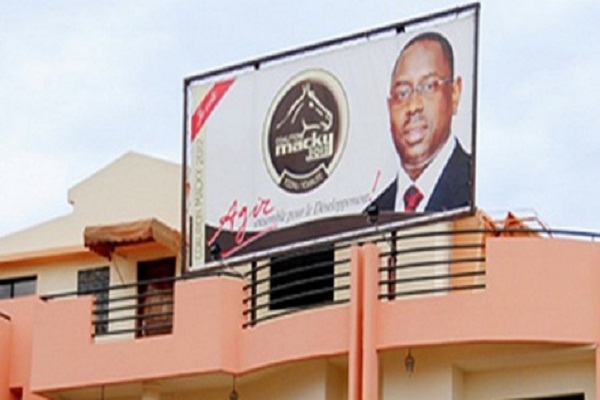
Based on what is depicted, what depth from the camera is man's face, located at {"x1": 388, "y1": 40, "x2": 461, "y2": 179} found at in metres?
24.9

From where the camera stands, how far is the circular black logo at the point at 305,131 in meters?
26.0

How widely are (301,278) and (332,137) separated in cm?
204

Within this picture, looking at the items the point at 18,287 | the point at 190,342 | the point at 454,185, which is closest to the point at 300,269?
the point at 190,342

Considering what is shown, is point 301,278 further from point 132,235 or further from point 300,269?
point 132,235

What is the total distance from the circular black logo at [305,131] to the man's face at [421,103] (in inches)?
33.8

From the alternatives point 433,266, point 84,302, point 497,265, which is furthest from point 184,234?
point 497,265

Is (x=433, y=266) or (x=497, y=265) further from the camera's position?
(x=433, y=266)

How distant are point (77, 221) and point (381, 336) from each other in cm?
938

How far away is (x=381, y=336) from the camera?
2377 centimetres

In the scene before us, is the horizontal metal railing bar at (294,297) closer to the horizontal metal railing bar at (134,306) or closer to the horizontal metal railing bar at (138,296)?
the horizontal metal railing bar at (134,306)

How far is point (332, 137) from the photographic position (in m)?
26.1

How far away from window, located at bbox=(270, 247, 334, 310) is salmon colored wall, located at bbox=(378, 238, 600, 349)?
260cm

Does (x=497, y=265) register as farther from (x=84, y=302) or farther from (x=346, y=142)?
(x=84, y=302)

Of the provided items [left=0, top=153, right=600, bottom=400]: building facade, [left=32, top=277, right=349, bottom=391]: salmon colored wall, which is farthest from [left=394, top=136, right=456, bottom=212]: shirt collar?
[left=32, top=277, right=349, bottom=391]: salmon colored wall
